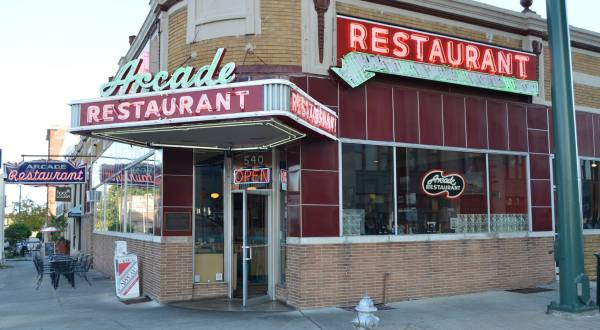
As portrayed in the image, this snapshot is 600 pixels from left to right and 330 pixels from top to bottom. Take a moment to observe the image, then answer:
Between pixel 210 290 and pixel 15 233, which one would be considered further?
pixel 15 233

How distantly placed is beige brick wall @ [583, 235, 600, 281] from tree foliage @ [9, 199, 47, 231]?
5732cm

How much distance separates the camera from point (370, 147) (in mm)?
12281

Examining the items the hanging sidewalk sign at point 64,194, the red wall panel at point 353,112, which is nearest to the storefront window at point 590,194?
the red wall panel at point 353,112

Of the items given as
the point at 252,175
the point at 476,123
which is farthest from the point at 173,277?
the point at 476,123

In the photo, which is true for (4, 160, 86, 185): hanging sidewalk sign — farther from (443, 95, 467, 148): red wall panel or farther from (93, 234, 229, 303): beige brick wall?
(443, 95, 467, 148): red wall panel

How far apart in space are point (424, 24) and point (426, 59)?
1022mm

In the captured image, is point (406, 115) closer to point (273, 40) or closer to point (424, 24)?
point (424, 24)

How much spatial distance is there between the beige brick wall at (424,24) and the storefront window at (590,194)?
4079 mm

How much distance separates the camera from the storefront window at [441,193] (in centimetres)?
1267

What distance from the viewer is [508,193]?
14.2m

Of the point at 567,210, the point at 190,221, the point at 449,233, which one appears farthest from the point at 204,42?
the point at 567,210

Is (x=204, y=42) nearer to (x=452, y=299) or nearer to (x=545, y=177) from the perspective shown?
(x=452, y=299)

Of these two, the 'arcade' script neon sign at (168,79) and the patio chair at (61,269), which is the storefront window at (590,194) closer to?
the 'arcade' script neon sign at (168,79)

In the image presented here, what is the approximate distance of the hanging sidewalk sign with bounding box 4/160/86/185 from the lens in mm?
23312
